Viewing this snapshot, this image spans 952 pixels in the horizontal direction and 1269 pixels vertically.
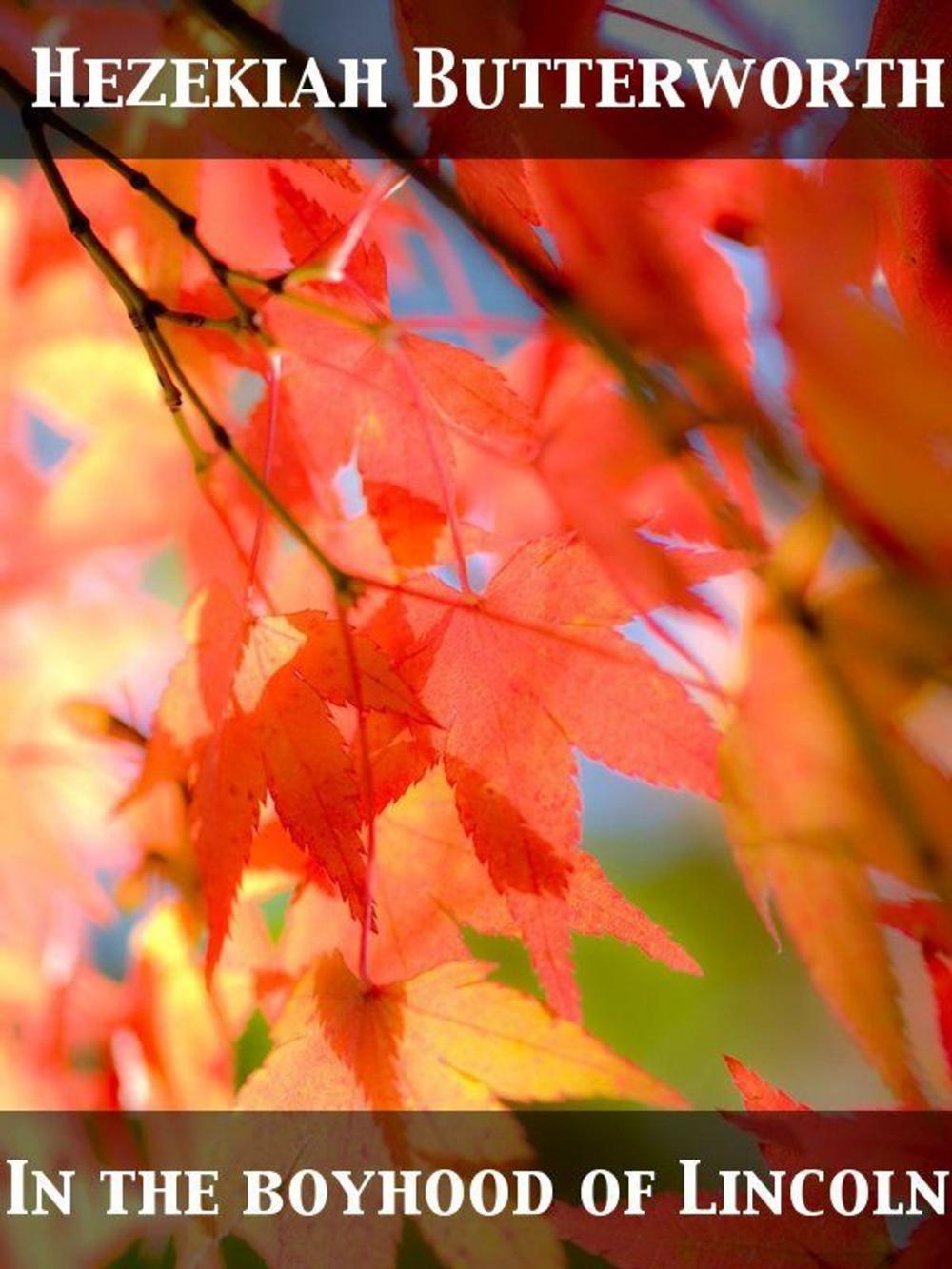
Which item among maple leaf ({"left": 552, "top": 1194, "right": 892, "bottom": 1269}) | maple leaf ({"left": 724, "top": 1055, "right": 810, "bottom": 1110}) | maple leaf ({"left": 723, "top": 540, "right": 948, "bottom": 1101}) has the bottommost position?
→ maple leaf ({"left": 552, "top": 1194, "right": 892, "bottom": 1269})

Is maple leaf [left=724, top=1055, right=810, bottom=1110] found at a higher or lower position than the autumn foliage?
lower

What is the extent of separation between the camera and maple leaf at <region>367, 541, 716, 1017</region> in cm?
47

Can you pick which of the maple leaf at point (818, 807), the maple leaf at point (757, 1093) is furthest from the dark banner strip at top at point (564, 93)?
the maple leaf at point (757, 1093)

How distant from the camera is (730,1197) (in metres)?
0.50

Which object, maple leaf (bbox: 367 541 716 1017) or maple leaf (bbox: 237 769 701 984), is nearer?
maple leaf (bbox: 367 541 716 1017)

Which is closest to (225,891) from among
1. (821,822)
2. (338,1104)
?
(338,1104)

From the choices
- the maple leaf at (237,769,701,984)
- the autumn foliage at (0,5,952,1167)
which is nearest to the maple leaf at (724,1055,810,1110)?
the autumn foliage at (0,5,952,1167)

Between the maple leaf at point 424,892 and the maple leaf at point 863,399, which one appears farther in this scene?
the maple leaf at point 424,892

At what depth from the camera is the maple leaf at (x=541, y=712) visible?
47 centimetres

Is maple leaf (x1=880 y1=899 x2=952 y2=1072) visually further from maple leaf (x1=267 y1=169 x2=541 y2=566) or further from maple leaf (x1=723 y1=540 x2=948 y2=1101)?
maple leaf (x1=267 y1=169 x2=541 y2=566)

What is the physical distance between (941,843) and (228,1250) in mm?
1455

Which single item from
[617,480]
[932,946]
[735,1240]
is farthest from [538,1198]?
[617,480]

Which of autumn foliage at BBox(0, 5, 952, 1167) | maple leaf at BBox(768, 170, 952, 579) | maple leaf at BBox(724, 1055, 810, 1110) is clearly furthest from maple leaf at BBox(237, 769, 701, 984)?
maple leaf at BBox(768, 170, 952, 579)

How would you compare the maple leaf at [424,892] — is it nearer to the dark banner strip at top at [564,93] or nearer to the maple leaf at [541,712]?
the maple leaf at [541,712]
